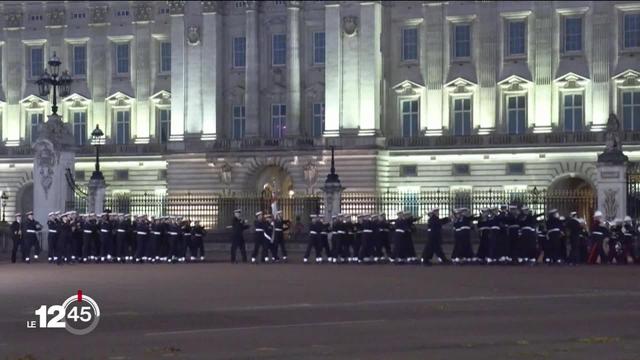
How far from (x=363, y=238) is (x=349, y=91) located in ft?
92.3

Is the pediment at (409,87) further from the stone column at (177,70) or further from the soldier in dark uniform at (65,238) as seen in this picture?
the soldier in dark uniform at (65,238)

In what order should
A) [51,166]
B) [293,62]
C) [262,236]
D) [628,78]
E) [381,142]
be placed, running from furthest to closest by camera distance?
[293,62], [381,142], [628,78], [51,166], [262,236]

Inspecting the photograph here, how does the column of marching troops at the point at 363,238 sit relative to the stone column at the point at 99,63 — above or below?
below

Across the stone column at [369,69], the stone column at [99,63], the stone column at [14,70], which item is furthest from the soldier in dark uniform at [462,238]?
the stone column at [14,70]

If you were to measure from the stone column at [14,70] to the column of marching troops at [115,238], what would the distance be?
33610 mm

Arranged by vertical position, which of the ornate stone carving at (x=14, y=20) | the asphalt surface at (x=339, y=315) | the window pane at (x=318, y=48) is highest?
the ornate stone carving at (x=14, y=20)

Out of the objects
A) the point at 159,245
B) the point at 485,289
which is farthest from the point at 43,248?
the point at 485,289

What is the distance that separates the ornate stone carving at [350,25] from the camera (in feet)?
213

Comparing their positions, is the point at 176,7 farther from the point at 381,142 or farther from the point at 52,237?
the point at 52,237

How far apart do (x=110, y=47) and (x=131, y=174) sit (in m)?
6.90

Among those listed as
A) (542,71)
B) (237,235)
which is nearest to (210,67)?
(542,71)

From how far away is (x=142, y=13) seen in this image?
2781 inches

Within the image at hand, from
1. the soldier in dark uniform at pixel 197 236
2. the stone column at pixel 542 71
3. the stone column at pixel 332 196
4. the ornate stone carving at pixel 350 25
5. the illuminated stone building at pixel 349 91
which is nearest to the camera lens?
the soldier in dark uniform at pixel 197 236

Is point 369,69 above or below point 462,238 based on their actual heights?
above
